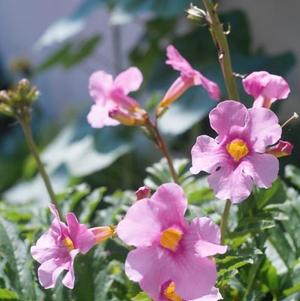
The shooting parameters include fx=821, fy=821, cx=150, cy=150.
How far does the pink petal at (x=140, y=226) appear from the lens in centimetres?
62

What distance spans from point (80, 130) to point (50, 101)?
1007 millimetres

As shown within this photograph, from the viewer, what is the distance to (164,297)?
631 millimetres

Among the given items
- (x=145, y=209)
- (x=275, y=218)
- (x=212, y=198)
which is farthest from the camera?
(x=212, y=198)

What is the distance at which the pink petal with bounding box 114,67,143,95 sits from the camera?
896mm

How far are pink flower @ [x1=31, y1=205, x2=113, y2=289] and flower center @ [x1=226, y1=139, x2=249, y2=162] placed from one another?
5.3 inches

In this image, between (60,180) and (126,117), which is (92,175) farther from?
(126,117)

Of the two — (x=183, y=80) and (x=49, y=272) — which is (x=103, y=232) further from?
(x=183, y=80)

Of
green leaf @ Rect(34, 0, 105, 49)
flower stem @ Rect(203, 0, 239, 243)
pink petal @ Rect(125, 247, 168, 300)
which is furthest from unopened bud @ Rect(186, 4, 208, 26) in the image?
green leaf @ Rect(34, 0, 105, 49)

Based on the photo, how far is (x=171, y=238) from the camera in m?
0.63

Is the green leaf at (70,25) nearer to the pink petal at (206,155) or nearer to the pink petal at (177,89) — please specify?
the pink petal at (177,89)

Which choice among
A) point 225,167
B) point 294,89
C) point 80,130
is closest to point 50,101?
point 80,130

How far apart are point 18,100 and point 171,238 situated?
0.32 m

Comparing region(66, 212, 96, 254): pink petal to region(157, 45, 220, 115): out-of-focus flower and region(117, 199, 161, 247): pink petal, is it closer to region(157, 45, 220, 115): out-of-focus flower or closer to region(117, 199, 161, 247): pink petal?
region(117, 199, 161, 247): pink petal

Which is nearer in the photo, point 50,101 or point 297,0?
point 297,0
